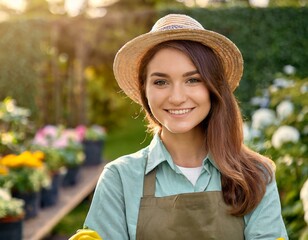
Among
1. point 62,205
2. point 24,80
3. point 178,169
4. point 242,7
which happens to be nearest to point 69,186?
point 62,205

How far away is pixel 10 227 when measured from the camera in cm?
396

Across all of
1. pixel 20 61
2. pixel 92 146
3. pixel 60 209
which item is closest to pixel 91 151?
pixel 92 146

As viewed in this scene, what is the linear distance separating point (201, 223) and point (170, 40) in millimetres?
512

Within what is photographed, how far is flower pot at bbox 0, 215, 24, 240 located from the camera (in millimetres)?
3936

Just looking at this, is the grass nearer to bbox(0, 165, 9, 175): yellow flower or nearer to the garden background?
the garden background

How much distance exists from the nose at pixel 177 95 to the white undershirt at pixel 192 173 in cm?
22

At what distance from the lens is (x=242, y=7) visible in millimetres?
8133

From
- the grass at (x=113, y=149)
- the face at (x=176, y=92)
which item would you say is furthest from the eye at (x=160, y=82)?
the grass at (x=113, y=149)

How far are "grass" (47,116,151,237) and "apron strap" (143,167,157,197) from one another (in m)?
2.37

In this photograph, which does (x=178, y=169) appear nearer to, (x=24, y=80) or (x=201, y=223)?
(x=201, y=223)

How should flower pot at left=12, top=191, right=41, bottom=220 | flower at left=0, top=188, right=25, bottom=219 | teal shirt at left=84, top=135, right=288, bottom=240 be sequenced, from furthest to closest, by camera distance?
flower pot at left=12, top=191, right=41, bottom=220, flower at left=0, top=188, right=25, bottom=219, teal shirt at left=84, top=135, right=288, bottom=240

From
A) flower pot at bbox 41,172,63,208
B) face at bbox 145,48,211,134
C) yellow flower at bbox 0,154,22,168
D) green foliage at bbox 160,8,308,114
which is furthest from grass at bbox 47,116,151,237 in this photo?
face at bbox 145,48,211,134

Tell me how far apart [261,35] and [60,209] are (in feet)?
12.7

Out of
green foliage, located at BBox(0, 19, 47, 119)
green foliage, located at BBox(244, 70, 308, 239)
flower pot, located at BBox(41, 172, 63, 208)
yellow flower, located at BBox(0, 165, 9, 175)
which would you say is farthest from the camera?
green foliage, located at BBox(0, 19, 47, 119)
